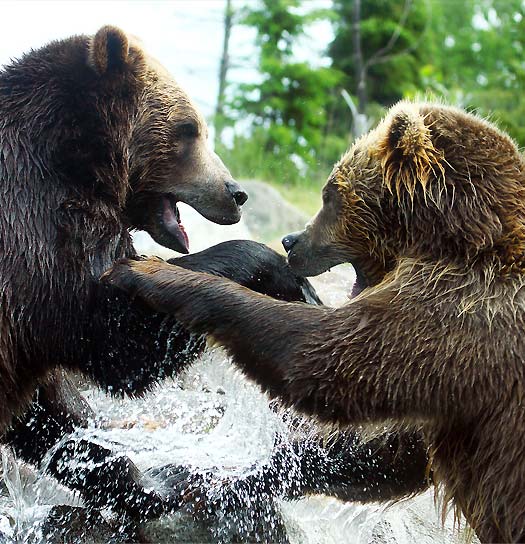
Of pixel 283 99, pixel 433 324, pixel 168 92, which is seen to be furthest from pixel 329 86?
pixel 433 324

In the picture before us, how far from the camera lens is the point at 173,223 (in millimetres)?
4633

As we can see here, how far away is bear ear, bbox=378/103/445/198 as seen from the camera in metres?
3.69

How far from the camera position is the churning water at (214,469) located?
4.52m

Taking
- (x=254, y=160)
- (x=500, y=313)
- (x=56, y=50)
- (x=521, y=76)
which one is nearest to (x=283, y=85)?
(x=254, y=160)

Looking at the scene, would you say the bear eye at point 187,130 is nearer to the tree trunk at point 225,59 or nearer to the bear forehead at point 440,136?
the bear forehead at point 440,136

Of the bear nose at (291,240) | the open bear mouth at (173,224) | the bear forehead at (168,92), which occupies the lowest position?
the open bear mouth at (173,224)

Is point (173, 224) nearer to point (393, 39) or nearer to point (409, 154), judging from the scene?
point (409, 154)

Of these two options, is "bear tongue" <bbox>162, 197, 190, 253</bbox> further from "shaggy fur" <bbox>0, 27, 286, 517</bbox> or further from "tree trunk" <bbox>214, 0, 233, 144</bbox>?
"tree trunk" <bbox>214, 0, 233, 144</bbox>

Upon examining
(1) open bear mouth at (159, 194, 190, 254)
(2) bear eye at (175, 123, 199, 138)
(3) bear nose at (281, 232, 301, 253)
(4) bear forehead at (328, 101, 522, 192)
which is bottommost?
(1) open bear mouth at (159, 194, 190, 254)

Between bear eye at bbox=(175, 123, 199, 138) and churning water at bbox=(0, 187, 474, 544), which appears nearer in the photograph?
churning water at bbox=(0, 187, 474, 544)

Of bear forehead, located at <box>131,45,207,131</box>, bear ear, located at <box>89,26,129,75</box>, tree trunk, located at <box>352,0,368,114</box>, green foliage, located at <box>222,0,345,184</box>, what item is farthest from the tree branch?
bear ear, located at <box>89,26,129,75</box>

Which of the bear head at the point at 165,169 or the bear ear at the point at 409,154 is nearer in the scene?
the bear ear at the point at 409,154

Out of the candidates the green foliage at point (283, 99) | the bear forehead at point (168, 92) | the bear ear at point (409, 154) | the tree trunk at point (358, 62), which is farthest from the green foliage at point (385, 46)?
the bear ear at point (409, 154)

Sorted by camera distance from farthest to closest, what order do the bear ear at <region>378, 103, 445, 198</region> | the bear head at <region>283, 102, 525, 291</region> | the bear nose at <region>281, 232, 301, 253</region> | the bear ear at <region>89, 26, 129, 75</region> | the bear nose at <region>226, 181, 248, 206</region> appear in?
the bear nose at <region>226, 181, 248, 206</region> → the bear ear at <region>89, 26, 129, 75</region> → the bear nose at <region>281, 232, 301, 253</region> → the bear ear at <region>378, 103, 445, 198</region> → the bear head at <region>283, 102, 525, 291</region>
